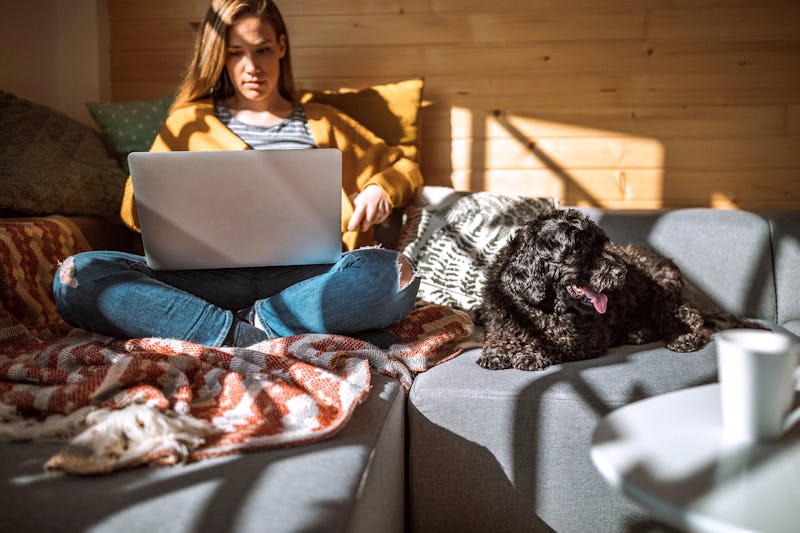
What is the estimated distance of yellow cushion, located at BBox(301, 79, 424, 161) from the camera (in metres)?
→ 2.32

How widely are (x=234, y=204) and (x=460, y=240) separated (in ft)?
2.79

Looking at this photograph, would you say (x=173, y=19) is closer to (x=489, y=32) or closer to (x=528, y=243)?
(x=489, y=32)

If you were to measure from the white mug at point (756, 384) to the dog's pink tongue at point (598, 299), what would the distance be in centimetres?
72

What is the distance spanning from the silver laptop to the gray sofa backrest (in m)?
1.13

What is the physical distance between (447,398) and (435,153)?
139 cm

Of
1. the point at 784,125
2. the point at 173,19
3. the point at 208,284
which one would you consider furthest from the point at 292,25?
the point at 784,125

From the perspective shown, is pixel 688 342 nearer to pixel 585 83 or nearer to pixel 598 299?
pixel 598 299

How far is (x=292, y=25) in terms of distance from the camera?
2.54m

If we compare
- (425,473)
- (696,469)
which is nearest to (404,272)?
(425,473)

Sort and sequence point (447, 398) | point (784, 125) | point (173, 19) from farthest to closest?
point (173, 19)
point (784, 125)
point (447, 398)

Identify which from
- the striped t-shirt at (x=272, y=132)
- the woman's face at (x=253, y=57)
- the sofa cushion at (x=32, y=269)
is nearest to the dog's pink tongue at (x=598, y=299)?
the striped t-shirt at (x=272, y=132)

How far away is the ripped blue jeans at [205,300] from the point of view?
5.04 feet

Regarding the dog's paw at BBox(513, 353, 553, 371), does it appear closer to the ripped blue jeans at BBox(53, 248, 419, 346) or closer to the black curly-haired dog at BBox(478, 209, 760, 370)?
the black curly-haired dog at BBox(478, 209, 760, 370)

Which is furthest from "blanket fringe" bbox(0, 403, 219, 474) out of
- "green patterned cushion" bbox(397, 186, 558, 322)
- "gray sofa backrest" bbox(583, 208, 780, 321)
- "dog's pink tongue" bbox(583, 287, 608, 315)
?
"gray sofa backrest" bbox(583, 208, 780, 321)
